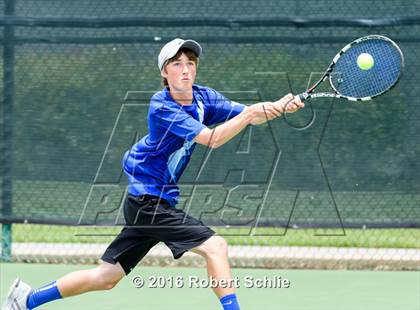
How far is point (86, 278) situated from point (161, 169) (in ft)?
2.09

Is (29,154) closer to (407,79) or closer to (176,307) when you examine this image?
(176,307)

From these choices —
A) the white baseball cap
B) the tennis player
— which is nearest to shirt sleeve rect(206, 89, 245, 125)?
the tennis player

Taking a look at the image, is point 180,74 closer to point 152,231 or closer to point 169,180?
point 169,180

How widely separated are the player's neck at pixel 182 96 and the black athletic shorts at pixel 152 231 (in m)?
0.46

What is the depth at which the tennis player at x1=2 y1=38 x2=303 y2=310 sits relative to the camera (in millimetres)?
4566

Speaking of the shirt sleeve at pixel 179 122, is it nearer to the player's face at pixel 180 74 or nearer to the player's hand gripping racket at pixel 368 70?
the player's face at pixel 180 74

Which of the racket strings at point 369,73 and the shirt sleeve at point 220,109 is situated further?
A: the racket strings at point 369,73

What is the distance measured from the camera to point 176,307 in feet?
18.1

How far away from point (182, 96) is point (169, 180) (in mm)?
397

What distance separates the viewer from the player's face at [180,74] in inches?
186

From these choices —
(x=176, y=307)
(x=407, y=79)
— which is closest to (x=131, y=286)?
(x=176, y=307)

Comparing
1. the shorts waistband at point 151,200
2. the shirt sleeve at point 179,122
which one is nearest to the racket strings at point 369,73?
the shirt sleeve at point 179,122

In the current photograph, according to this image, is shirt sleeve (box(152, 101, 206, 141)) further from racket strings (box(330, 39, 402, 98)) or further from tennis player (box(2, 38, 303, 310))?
racket strings (box(330, 39, 402, 98))

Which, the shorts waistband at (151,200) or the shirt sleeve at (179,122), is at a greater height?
the shirt sleeve at (179,122)
